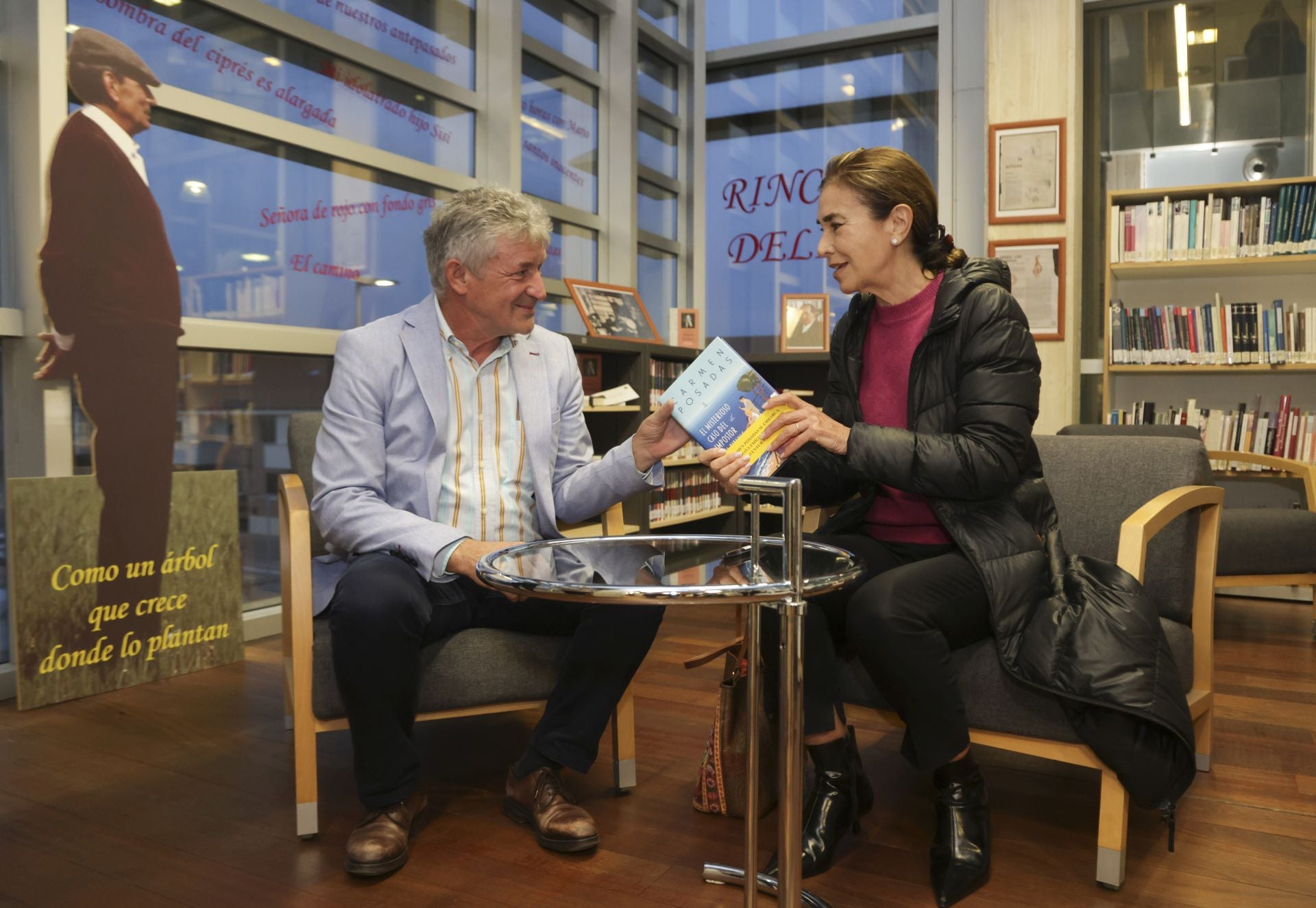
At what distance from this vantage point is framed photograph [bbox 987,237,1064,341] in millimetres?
4941

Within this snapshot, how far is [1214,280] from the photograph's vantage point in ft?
15.9

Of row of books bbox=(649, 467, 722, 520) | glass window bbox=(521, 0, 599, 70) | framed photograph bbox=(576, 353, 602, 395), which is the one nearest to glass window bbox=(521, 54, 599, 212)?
glass window bbox=(521, 0, 599, 70)

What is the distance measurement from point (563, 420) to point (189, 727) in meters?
1.28

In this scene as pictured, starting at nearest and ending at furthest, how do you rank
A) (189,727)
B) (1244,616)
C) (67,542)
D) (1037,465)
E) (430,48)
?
(1037,465), (189,727), (67,542), (1244,616), (430,48)

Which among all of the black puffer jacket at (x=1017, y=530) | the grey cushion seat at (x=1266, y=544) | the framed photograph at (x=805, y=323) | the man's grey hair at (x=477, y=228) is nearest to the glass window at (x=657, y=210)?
the framed photograph at (x=805, y=323)

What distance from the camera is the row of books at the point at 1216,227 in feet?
14.6

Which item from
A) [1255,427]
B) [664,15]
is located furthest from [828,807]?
[664,15]

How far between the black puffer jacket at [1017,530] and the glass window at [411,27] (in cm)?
286

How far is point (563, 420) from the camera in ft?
7.73

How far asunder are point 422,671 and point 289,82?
2680 mm

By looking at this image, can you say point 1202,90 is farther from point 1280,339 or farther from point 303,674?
point 303,674

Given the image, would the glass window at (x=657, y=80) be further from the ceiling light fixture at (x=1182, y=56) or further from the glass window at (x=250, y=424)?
the glass window at (x=250, y=424)

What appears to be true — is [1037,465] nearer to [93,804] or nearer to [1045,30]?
[93,804]

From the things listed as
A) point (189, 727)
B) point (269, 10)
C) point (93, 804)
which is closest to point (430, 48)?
point (269, 10)
